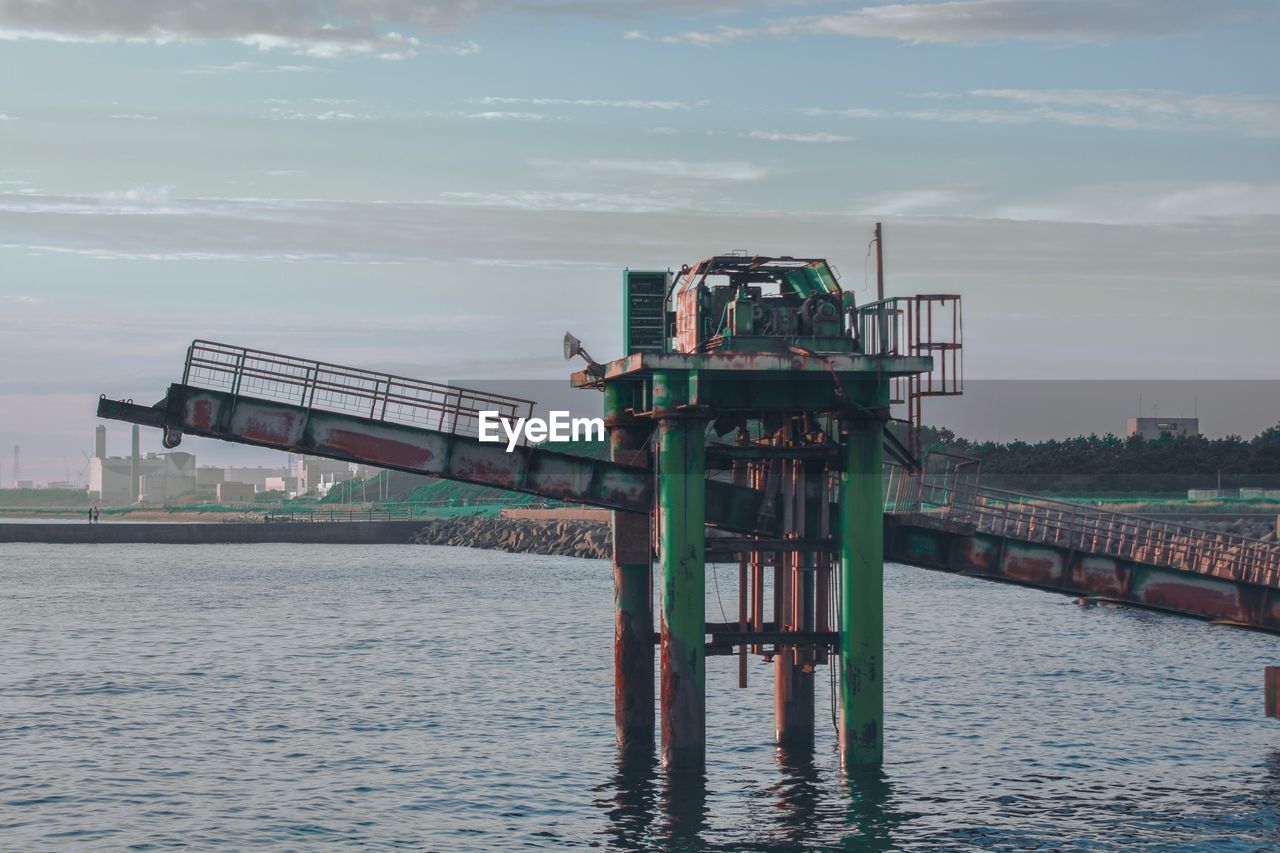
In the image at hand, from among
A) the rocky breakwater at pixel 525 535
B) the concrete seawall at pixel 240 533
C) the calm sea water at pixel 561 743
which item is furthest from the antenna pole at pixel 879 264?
the concrete seawall at pixel 240 533

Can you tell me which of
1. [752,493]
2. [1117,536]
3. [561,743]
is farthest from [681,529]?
[1117,536]

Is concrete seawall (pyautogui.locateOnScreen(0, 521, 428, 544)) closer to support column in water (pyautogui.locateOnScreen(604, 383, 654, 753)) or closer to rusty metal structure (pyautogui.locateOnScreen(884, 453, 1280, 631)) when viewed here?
support column in water (pyautogui.locateOnScreen(604, 383, 654, 753))

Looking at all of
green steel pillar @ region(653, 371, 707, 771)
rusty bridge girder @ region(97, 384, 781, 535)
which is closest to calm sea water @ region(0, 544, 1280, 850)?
green steel pillar @ region(653, 371, 707, 771)

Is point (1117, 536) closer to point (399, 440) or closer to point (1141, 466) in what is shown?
point (399, 440)

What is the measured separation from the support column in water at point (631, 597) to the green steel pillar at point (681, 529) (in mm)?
3078

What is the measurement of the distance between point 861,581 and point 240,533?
14711 cm

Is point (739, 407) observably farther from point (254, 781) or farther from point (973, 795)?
point (254, 781)

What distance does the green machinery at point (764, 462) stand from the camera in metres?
27.1

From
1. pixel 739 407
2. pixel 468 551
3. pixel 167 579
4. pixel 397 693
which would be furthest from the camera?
pixel 468 551

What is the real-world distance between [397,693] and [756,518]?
1968cm

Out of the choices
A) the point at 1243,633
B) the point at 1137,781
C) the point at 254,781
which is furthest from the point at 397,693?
the point at 1243,633

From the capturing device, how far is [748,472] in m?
32.8

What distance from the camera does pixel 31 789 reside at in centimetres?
3097

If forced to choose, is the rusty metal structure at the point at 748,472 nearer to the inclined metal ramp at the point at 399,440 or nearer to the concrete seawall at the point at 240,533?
the inclined metal ramp at the point at 399,440
